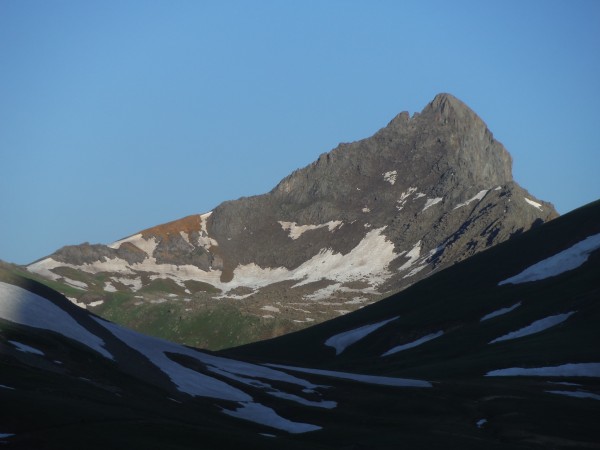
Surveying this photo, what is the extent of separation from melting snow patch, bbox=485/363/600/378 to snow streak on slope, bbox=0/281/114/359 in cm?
3839

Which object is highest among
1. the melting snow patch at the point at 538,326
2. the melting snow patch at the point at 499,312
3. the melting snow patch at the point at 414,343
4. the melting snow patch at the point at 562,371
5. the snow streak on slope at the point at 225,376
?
the melting snow patch at the point at 499,312

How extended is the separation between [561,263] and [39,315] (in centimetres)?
8768

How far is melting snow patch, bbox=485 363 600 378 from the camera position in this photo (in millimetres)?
89750

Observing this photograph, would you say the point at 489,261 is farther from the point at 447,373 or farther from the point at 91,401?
the point at 91,401

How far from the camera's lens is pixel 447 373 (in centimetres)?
9938

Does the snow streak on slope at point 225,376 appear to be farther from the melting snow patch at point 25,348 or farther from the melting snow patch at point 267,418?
the melting snow patch at point 25,348

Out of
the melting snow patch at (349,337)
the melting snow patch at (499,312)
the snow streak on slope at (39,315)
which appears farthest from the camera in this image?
the melting snow patch at (349,337)

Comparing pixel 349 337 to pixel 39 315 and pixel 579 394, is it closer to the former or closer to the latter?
pixel 579 394

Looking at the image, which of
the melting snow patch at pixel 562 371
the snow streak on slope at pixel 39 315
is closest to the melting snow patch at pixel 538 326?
the melting snow patch at pixel 562 371

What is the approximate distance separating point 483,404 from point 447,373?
24.7m

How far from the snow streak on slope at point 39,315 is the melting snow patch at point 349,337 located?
68578mm

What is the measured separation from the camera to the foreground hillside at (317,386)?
163 ft

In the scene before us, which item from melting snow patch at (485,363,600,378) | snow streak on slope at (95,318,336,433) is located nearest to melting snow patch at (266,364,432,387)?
snow streak on slope at (95,318,336,433)

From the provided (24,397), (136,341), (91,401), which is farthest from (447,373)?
(24,397)
